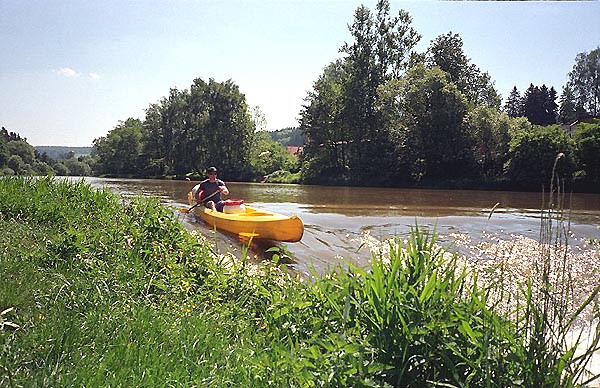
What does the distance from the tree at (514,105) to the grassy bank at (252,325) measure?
47.4 metres

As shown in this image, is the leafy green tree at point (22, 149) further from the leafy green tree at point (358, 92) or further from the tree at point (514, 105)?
the tree at point (514, 105)

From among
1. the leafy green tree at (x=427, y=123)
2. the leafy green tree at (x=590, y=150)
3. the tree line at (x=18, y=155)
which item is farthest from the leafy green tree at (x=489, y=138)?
the tree line at (x=18, y=155)

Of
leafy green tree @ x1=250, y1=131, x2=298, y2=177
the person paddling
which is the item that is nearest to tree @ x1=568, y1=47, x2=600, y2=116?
leafy green tree @ x1=250, y1=131, x2=298, y2=177

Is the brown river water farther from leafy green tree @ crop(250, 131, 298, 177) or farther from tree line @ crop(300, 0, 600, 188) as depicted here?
leafy green tree @ crop(250, 131, 298, 177)

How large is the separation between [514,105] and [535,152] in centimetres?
3230

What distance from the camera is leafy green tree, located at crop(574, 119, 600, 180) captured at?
76.2ft

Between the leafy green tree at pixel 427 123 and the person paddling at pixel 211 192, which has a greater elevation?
the leafy green tree at pixel 427 123

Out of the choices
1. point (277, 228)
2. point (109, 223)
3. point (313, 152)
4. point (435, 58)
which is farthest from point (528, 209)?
point (435, 58)

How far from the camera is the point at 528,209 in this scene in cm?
1636

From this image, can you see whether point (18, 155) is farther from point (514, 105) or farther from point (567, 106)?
point (514, 105)

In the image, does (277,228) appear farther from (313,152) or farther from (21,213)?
(313,152)

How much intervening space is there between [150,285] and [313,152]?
32178 mm

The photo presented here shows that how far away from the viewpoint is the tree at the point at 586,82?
47.1 m

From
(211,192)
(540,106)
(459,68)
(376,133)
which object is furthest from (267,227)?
(540,106)
